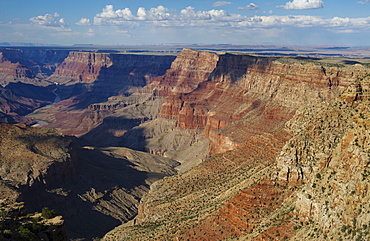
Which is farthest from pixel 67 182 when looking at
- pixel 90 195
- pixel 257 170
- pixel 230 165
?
pixel 257 170

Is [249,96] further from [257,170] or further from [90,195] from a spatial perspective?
[257,170]

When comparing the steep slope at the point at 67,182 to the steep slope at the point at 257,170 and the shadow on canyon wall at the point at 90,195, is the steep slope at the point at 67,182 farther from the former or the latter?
the steep slope at the point at 257,170

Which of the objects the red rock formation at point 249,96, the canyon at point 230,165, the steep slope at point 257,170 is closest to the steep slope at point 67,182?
the canyon at point 230,165

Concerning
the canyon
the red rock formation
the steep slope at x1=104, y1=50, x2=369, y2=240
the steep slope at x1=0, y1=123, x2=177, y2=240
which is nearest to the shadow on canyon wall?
the steep slope at x1=0, y1=123, x2=177, y2=240

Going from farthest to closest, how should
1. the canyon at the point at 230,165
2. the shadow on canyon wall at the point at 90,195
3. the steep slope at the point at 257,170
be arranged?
1. the shadow on canyon wall at the point at 90,195
2. the steep slope at the point at 257,170
3. the canyon at the point at 230,165

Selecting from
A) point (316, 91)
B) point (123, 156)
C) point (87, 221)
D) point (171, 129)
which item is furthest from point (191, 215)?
point (171, 129)

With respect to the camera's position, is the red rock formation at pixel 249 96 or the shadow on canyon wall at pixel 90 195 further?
the red rock formation at pixel 249 96
